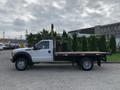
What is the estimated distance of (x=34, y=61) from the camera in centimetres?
1369

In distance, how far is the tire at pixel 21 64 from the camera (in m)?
13.6

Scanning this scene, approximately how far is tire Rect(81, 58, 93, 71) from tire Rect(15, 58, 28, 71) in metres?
3.67

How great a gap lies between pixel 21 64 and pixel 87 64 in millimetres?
4237

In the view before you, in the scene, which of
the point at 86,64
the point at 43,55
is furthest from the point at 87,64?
the point at 43,55

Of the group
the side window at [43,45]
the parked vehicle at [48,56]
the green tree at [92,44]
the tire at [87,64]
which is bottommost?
the tire at [87,64]

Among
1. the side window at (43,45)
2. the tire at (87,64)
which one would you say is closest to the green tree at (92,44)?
the tire at (87,64)

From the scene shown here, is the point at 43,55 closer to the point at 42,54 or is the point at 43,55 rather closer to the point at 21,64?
the point at 42,54

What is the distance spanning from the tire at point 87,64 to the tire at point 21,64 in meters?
3.67

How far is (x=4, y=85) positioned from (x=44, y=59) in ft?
16.7

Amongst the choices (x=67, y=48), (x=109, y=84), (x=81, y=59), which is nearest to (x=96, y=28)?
(x=67, y=48)

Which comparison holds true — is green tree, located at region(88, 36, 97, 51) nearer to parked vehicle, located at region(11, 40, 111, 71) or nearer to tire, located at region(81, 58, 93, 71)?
parked vehicle, located at region(11, 40, 111, 71)

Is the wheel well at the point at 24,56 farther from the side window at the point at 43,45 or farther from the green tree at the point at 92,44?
the green tree at the point at 92,44

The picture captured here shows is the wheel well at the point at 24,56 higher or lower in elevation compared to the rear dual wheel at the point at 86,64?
higher

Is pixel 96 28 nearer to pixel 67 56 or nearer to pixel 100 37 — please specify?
pixel 100 37
